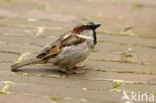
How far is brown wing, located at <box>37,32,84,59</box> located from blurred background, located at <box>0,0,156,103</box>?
9.1 inches

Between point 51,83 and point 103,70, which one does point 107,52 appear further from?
point 51,83

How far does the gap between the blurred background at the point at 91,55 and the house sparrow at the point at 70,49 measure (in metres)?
0.14

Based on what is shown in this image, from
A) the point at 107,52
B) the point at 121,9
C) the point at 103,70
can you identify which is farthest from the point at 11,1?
the point at 103,70

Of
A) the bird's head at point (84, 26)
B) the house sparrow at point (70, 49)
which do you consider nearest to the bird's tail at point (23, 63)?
the house sparrow at point (70, 49)

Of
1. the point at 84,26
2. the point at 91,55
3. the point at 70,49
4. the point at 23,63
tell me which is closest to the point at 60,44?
the point at 70,49

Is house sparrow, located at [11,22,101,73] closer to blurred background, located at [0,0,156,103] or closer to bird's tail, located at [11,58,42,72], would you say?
bird's tail, located at [11,58,42,72]

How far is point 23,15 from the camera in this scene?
7.07m

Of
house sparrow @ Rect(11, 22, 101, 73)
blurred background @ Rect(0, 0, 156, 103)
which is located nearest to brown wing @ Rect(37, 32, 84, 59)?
house sparrow @ Rect(11, 22, 101, 73)

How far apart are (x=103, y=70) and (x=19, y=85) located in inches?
44.1

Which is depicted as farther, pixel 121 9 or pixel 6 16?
pixel 121 9

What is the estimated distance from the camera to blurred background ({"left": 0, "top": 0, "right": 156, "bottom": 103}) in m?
4.07

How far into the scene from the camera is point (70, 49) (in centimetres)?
447

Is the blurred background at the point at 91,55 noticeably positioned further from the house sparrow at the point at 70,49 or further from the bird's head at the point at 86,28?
the bird's head at the point at 86,28

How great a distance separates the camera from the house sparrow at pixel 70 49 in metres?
4.48
